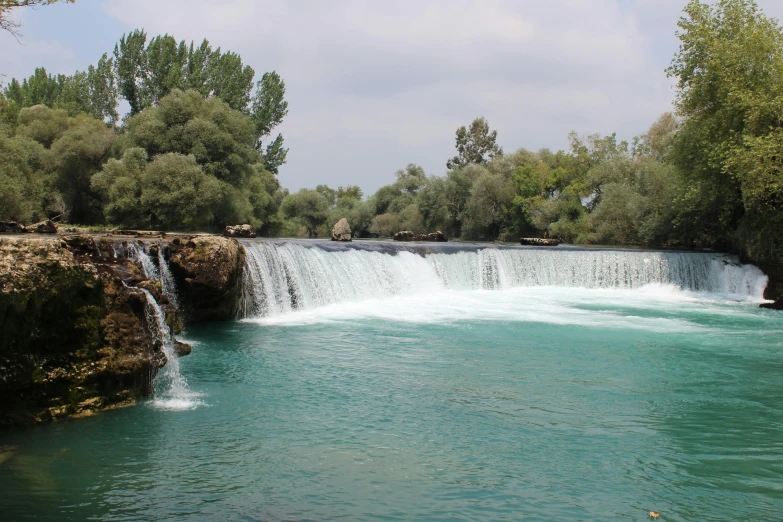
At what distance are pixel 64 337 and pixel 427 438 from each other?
3939 millimetres

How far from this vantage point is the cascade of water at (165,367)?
26.2 ft

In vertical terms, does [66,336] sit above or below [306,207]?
below

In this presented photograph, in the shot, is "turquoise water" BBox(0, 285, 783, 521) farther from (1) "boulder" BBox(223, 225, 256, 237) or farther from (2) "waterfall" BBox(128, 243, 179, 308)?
(1) "boulder" BBox(223, 225, 256, 237)

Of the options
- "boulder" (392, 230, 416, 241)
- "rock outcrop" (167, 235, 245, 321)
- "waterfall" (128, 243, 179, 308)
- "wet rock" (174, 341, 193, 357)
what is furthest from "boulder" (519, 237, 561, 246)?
"wet rock" (174, 341, 193, 357)

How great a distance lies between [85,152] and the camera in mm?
31438

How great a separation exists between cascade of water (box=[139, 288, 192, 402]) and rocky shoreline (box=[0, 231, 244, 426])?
26 centimetres

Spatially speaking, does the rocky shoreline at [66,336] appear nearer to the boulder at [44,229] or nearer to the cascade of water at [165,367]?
the cascade of water at [165,367]

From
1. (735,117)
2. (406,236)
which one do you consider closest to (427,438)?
(735,117)

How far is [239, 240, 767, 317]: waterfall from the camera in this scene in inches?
679

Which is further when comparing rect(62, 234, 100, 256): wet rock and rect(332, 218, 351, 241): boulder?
rect(332, 218, 351, 241): boulder

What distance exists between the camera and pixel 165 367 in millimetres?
8336

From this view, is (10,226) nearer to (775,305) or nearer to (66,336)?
(66,336)

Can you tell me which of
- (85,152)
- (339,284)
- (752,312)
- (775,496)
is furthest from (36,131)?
(775,496)

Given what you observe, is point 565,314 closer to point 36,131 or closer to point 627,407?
point 627,407
